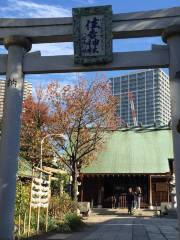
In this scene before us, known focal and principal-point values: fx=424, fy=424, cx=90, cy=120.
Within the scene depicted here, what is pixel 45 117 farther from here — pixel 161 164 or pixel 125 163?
pixel 161 164

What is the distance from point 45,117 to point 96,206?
27.6 ft

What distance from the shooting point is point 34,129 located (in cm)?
3412

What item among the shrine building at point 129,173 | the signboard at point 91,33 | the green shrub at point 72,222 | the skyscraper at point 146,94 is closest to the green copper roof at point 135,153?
the shrine building at point 129,173

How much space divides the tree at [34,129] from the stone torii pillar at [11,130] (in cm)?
1987

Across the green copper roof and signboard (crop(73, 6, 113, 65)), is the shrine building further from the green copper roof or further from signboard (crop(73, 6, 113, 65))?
signboard (crop(73, 6, 113, 65))

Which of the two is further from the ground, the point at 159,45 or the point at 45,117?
the point at 45,117

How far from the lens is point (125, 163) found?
35.2m

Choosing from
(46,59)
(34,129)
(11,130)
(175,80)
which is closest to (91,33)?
(46,59)

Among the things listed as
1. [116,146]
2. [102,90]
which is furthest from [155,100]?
[102,90]

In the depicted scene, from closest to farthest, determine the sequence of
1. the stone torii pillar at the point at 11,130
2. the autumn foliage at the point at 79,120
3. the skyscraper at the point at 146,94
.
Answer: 1. the stone torii pillar at the point at 11,130
2. the autumn foliage at the point at 79,120
3. the skyscraper at the point at 146,94

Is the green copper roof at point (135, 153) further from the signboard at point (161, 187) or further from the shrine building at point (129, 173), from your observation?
the signboard at point (161, 187)

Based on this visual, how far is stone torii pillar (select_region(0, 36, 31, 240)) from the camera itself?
34.4ft

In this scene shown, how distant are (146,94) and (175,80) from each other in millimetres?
87798

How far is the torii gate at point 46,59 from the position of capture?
10.5 m
